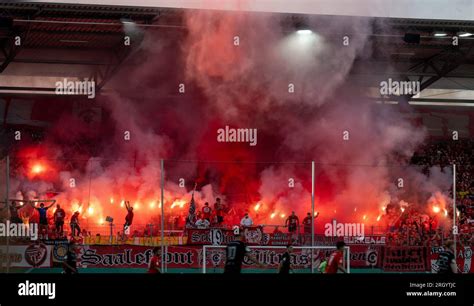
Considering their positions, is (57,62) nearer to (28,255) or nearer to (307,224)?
(28,255)

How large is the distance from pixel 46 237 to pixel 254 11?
764 cm

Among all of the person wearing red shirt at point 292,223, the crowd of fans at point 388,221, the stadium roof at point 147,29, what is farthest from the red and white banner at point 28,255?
the person wearing red shirt at point 292,223

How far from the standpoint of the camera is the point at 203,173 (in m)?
25.1

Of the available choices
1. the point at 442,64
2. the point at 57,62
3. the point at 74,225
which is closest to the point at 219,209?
the point at 74,225

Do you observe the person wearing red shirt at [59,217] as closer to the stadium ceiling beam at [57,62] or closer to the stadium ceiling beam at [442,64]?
the stadium ceiling beam at [57,62]

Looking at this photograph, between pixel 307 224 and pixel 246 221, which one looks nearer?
pixel 307 224

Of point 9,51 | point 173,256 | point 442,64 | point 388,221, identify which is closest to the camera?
point 173,256

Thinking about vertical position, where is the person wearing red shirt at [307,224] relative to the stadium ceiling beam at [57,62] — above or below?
below
